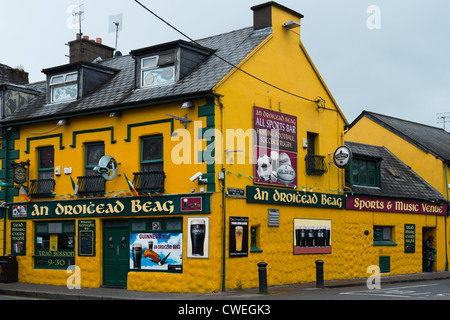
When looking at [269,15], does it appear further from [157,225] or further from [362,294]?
[362,294]

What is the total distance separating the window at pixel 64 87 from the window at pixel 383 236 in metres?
13.0

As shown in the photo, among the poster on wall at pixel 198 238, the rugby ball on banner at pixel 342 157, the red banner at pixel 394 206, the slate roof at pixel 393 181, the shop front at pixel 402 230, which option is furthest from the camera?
the slate roof at pixel 393 181

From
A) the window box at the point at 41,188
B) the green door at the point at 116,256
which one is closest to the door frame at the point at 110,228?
the green door at the point at 116,256

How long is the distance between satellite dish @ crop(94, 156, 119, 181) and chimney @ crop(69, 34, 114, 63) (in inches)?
322

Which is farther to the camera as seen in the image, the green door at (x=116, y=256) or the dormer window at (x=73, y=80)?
the dormer window at (x=73, y=80)

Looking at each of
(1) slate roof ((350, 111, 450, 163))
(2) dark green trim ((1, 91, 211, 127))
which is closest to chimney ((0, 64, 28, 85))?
(2) dark green trim ((1, 91, 211, 127))

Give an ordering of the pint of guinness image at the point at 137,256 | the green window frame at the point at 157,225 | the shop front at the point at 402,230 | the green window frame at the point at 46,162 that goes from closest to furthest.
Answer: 1. the green window frame at the point at 157,225
2. the pint of guinness image at the point at 137,256
3. the green window frame at the point at 46,162
4. the shop front at the point at 402,230

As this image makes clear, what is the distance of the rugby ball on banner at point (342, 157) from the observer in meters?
22.7

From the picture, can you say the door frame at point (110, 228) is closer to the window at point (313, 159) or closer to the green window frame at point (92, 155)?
the green window frame at point (92, 155)

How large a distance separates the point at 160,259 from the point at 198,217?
1.92 m

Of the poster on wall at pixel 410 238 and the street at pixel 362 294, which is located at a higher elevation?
the poster on wall at pixel 410 238

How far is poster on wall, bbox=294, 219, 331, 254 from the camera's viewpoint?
71.0 ft
